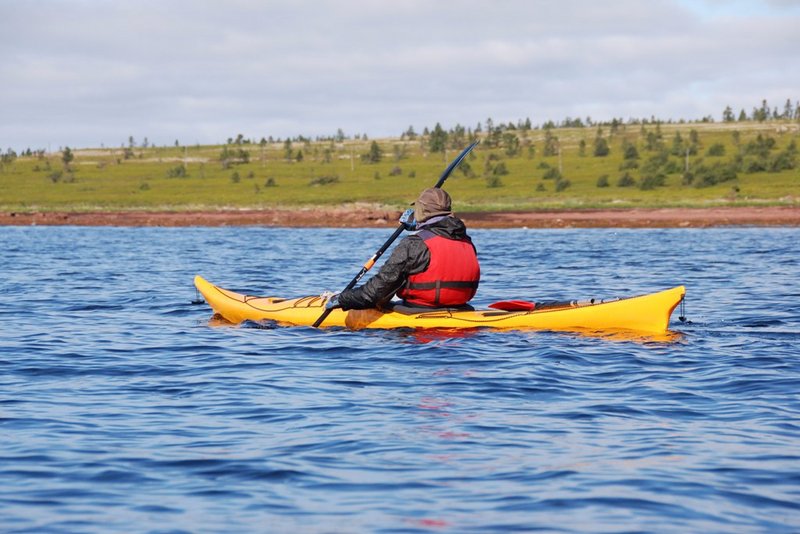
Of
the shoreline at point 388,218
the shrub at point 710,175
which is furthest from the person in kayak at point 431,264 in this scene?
the shrub at point 710,175

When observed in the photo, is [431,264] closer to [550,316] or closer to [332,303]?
[550,316]

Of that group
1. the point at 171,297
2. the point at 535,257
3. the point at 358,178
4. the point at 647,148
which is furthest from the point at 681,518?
the point at 647,148

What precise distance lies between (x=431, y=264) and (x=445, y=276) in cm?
21

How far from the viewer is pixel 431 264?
11.6 m

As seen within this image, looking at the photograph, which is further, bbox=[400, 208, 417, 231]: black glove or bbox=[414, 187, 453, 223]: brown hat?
bbox=[400, 208, 417, 231]: black glove

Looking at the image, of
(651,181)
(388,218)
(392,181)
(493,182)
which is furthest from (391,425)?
(392,181)

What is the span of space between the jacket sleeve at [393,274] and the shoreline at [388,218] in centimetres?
2707

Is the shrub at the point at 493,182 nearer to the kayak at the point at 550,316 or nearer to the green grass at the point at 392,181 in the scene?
the green grass at the point at 392,181

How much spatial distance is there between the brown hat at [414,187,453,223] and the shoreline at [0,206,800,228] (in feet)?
88.8

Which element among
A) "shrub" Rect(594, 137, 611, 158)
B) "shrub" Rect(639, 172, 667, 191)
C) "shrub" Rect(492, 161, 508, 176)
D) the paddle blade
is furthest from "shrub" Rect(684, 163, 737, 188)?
the paddle blade

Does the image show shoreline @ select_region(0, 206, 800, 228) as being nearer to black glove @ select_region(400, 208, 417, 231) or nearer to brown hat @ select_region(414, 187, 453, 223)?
black glove @ select_region(400, 208, 417, 231)

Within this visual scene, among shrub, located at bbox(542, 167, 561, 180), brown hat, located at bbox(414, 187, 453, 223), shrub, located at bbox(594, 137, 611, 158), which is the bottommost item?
shrub, located at bbox(542, 167, 561, 180)

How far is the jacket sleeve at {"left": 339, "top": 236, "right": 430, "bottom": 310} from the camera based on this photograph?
37.7ft

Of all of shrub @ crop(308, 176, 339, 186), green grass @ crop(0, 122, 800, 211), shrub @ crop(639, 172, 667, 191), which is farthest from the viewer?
shrub @ crop(308, 176, 339, 186)
